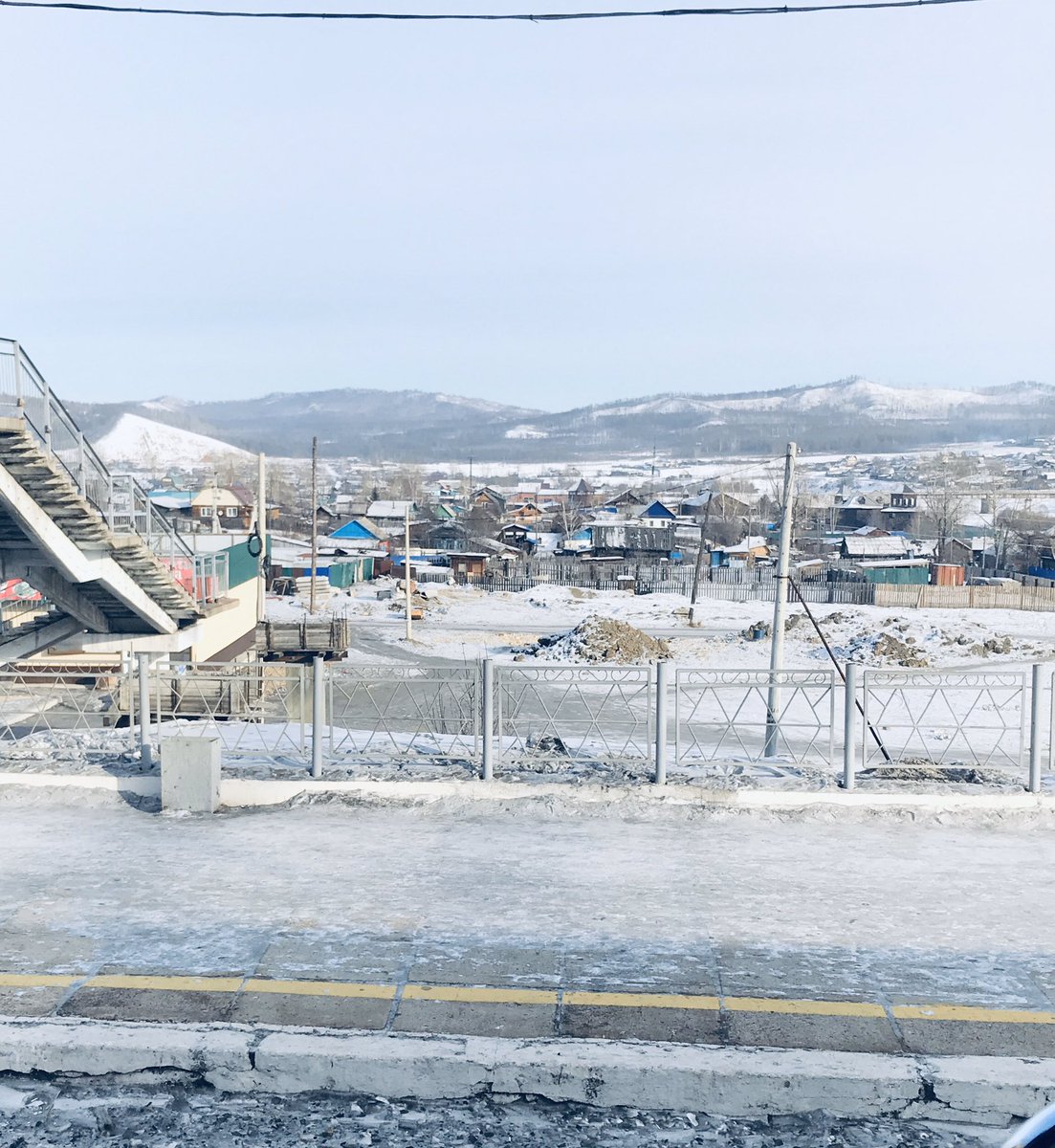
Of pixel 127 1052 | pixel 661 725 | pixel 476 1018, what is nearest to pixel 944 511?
pixel 661 725

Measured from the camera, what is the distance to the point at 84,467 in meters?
14.5

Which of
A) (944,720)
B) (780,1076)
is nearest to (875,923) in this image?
(780,1076)

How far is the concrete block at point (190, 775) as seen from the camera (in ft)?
28.4

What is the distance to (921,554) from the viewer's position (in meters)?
79.2

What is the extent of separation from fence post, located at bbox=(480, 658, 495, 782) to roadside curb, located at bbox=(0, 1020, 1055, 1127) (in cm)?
400

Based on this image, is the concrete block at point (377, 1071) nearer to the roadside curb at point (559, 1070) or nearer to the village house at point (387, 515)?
the roadside curb at point (559, 1070)

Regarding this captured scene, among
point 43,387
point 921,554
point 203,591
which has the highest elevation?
point 43,387

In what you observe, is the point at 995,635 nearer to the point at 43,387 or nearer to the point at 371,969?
the point at 43,387

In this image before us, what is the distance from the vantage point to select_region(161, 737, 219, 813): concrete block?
28.4 feet

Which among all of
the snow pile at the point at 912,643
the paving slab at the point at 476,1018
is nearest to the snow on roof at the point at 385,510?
the snow pile at the point at 912,643

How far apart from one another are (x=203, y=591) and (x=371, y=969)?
17459mm

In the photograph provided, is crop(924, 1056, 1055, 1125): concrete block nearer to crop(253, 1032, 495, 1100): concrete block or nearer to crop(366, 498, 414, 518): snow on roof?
crop(253, 1032, 495, 1100): concrete block

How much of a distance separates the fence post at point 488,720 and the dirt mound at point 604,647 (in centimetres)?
2537

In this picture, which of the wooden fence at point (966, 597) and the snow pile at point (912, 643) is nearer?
the snow pile at point (912, 643)
